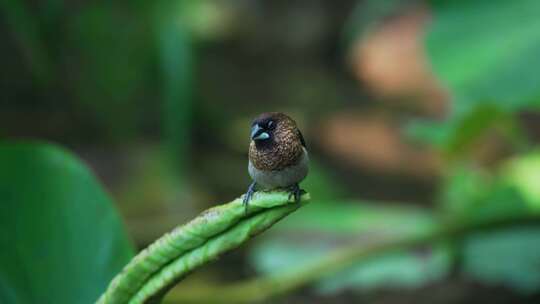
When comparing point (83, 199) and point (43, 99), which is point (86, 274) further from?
point (43, 99)

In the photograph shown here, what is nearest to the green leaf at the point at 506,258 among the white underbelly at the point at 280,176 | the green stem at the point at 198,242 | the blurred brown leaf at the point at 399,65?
the white underbelly at the point at 280,176

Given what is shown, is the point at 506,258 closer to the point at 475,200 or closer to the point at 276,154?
the point at 475,200

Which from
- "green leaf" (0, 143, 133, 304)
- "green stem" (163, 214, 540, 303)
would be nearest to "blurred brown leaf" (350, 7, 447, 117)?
"green stem" (163, 214, 540, 303)

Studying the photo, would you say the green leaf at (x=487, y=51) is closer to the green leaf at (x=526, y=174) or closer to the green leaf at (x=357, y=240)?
the green leaf at (x=526, y=174)

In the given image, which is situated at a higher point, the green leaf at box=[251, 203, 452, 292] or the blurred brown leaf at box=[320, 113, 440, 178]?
the blurred brown leaf at box=[320, 113, 440, 178]

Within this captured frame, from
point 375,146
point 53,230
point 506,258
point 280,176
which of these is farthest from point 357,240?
point 375,146

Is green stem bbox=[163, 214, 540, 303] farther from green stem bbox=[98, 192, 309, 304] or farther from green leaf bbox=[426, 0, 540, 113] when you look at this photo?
green stem bbox=[98, 192, 309, 304]

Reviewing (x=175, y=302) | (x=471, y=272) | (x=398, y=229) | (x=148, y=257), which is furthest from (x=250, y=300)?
(x=148, y=257)
